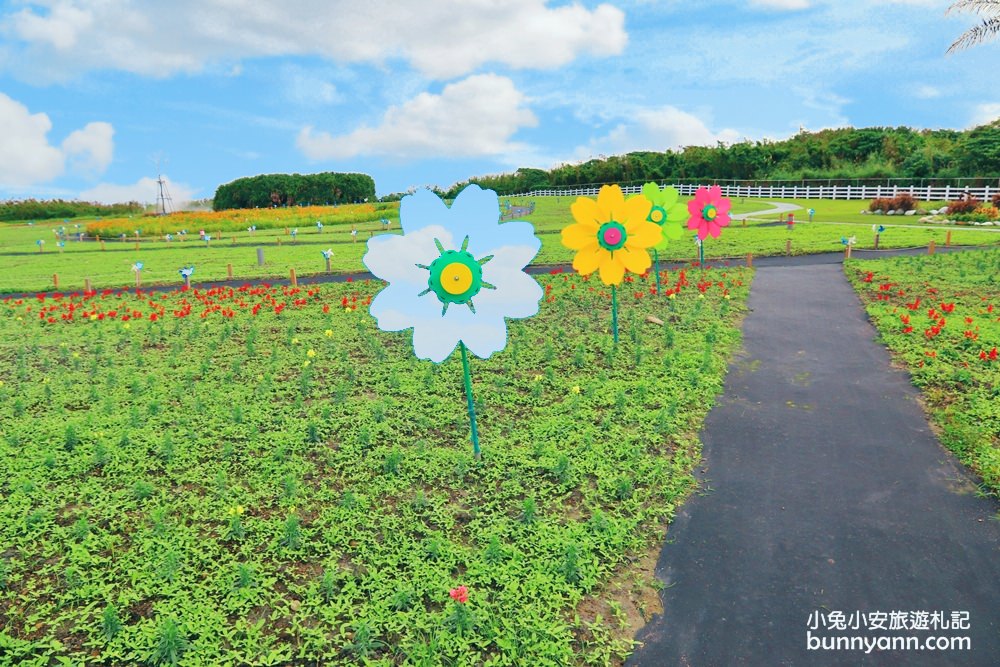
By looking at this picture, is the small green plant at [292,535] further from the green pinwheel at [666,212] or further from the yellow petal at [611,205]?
the green pinwheel at [666,212]

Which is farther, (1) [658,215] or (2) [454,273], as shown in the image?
(1) [658,215]

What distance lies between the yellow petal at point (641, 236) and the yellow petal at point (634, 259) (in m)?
0.08

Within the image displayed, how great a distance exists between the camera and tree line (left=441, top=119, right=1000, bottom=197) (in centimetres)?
4391

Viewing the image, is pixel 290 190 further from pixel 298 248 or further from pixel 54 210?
pixel 298 248

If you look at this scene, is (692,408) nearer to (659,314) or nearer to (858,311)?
(659,314)

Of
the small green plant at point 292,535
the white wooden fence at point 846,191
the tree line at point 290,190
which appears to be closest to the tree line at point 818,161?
the white wooden fence at point 846,191

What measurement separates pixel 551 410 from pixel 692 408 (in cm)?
180

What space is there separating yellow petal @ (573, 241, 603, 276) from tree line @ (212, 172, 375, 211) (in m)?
74.6

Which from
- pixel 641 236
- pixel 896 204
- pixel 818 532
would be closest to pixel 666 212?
pixel 641 236

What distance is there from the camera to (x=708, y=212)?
14695 mm

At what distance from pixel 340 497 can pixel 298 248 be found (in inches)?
990

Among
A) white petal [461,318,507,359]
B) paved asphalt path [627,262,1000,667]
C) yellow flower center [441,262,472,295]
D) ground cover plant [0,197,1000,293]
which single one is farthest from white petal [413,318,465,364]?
ground cover plant [0,197,1000,293]

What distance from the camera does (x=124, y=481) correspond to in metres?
6.32

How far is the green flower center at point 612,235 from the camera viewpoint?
9.49m
